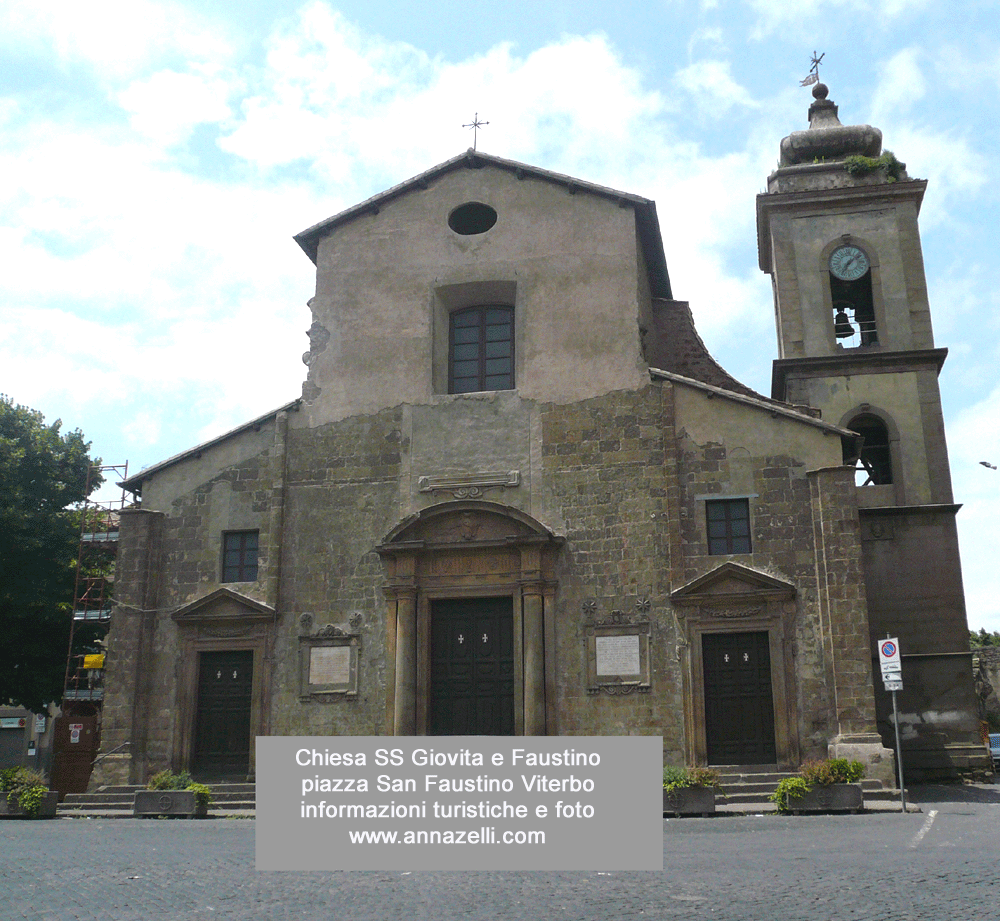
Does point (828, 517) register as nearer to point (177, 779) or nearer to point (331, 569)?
point (331, 569)

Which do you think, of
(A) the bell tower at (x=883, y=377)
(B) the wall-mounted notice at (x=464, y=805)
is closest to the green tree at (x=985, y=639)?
(A) the bell tower at (x=883, y=377)

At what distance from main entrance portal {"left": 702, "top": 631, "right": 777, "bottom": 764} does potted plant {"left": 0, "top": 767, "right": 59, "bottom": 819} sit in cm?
1092

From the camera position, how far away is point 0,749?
1645 inches

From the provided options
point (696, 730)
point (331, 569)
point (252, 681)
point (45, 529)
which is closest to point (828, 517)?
point (696, 730)

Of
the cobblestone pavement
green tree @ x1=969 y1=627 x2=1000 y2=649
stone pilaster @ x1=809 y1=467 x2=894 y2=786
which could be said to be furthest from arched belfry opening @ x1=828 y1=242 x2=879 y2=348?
green tree @ x1=969 y1=627 x2=1000 y2=649

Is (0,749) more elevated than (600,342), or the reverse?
(600,342)

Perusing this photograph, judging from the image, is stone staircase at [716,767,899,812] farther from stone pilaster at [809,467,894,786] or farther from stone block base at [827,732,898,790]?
stone pilaster at [809,467,894,786]

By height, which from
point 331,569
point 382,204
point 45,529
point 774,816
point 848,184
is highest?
point 848,184

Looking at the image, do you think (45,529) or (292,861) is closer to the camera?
(292,861)

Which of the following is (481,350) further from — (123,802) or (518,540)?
(123,802)

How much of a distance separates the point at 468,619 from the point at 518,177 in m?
8.93

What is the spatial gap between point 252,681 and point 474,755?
12392mm

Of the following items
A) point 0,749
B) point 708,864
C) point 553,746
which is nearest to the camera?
point 553,746

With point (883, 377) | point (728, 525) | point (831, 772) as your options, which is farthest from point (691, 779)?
point (883, 377)
